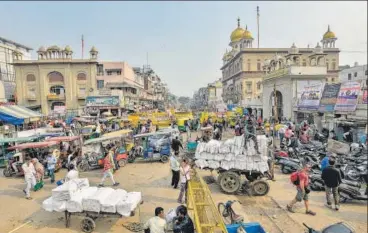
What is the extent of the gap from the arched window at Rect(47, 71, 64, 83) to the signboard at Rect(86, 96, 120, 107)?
8.97 metres

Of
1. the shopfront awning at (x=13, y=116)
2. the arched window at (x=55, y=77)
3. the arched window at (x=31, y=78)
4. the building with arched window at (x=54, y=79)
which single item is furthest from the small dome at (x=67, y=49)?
the shopfront awning at (x=13, y=116)

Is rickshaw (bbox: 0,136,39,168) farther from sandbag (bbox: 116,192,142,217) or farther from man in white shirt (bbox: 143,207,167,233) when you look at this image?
man in white shirt (bbox: 143,207,167,233)

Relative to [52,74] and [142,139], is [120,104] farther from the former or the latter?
[142,139]

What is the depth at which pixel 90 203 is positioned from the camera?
6.76 metres

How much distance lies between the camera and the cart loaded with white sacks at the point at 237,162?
9.13 m

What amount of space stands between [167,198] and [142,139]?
724 cm

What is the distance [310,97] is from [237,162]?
14530 mm

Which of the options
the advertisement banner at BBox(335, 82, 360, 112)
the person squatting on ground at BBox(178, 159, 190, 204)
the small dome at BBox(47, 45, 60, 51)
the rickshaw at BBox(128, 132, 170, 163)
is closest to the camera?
the person squatting on ground at BBox(178, 159, 190, 204)

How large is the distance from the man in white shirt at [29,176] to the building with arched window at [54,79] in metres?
36.4

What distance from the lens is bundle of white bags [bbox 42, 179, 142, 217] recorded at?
6.68 metres

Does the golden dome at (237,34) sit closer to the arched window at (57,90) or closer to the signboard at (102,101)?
the signboard at (102,101)

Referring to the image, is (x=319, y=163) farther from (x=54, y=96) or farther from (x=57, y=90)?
(x=57, y=90)

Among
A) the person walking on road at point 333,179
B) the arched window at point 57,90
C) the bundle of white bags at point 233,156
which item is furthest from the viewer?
the arched window at point 57,90

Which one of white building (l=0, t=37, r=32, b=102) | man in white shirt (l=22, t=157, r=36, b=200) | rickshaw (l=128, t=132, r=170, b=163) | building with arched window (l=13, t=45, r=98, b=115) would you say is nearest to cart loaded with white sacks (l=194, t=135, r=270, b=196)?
rickshaw (l=128, t=132, r=170, b=163)
